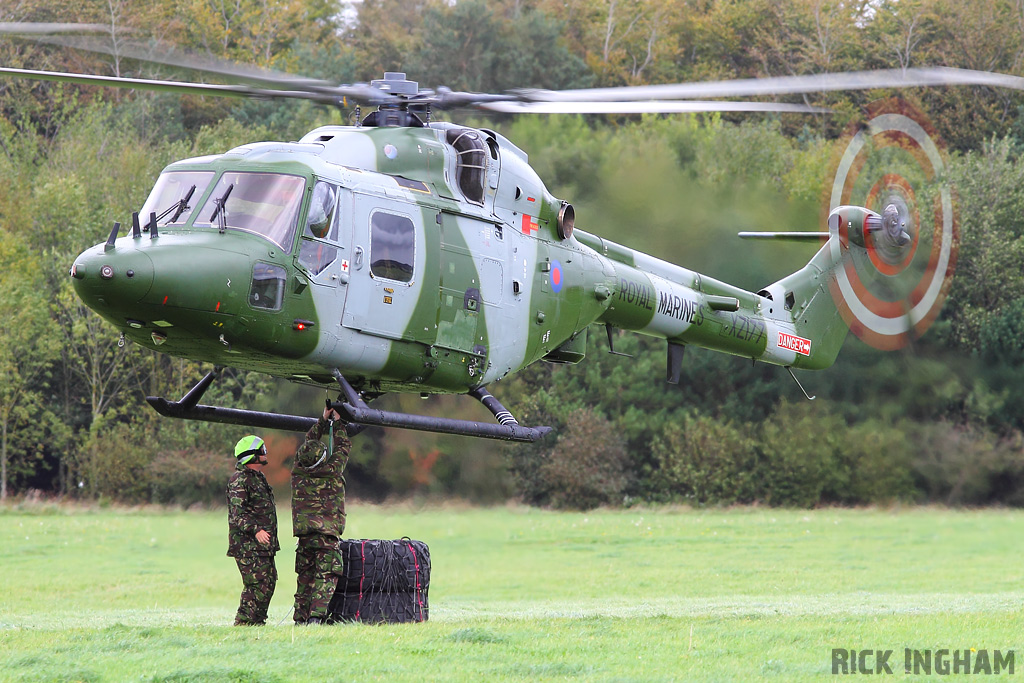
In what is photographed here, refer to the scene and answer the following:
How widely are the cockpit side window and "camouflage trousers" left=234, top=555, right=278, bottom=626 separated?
2.41 meters

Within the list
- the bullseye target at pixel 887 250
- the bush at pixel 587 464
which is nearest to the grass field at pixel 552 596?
the bush at pixel 587 464

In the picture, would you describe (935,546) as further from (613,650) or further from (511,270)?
(613,650)

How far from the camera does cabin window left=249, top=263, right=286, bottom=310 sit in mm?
9828

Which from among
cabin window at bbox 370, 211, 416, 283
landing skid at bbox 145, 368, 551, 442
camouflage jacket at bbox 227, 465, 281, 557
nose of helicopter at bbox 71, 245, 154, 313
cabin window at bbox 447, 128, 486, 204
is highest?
cabin window at bbox 447, 128, 486, 204

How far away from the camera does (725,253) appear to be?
24828 millimetres

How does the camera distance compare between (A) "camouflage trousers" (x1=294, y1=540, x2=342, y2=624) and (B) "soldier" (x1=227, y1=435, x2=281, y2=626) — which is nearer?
(A) "camouflage trousers" (x1=294, y1=540, x2=342, y2=624)

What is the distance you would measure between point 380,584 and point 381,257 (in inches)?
108

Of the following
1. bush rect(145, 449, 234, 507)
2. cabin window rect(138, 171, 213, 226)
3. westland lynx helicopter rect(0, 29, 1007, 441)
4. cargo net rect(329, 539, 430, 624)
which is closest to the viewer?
westland lynx helicopter rect(0, 29, 1007, 441)

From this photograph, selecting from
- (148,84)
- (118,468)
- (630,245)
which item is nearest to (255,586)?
(148,84)

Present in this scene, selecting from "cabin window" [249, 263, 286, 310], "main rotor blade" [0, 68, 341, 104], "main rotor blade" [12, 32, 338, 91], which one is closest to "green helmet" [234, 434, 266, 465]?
"cabin window" [249, 263, 286, 310]

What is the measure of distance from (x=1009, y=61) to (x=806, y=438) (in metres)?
13.8

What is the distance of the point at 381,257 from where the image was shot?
10695 millimetres

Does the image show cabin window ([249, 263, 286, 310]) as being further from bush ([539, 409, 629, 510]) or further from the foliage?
bush ([539, 409, 629, 510])

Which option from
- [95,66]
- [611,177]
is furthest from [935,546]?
[95,66]
